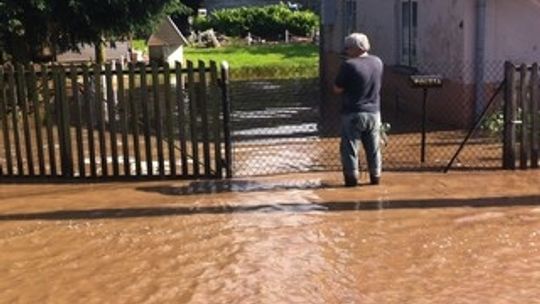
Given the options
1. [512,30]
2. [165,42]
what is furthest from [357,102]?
[165,42]

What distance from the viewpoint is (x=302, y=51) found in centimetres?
4122

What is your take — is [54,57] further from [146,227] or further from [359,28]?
[146,227]

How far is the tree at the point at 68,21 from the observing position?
1545 cm

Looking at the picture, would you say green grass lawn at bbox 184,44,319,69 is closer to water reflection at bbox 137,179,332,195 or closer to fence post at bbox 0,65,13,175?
fence post at bbox 0,65,13,175

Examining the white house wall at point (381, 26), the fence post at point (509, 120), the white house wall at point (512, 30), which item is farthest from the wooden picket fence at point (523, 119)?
the white house wall at point (381, 26)

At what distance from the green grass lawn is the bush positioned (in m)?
5.69

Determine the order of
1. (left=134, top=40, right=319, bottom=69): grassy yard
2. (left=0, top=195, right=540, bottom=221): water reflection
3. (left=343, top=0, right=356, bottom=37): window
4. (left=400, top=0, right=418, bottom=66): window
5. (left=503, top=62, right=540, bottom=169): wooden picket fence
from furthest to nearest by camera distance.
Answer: (left=134, top=40, right=319, bottom=69): grassy yard
(left=343, top=0, right=356, bottom=37): window
(left=400, top=0, right=418, bottom=66): window
(left=503, top=62, right=540, bottom=169): wooden picket fence
(left=0, top=195, right=540, bottom=221): water reflection

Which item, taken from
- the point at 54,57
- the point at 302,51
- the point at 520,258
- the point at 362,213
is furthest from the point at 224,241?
the point at 302,51

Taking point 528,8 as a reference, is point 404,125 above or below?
below

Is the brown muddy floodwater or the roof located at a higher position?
the roof

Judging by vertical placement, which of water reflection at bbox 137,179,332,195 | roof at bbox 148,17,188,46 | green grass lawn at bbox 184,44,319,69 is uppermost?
roof at bbox 148,17,188,46

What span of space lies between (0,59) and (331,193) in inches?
402

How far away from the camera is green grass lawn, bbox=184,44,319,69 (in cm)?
3319

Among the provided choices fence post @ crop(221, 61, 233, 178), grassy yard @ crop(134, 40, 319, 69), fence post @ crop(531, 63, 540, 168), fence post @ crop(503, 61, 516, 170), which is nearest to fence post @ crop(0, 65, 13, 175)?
fence post @ crop(221, 61, 233, 178)
